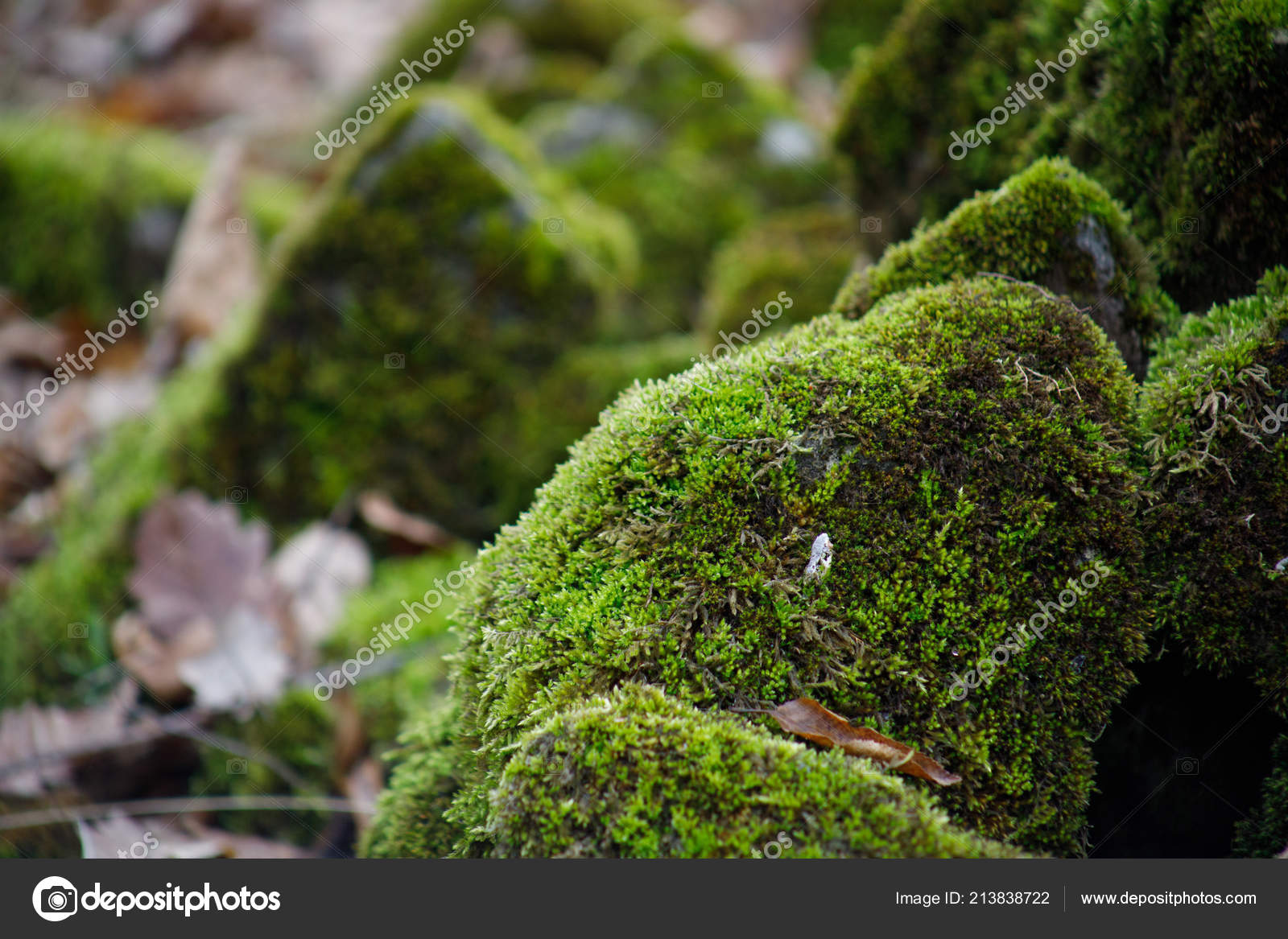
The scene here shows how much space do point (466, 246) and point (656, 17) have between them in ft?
16.1

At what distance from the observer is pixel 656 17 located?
7.87 m

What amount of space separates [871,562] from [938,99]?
2.66m

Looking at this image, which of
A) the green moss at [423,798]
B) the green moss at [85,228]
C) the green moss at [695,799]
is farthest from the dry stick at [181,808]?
the green moss at [85,228]

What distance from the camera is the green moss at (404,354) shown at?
4273 millimetres

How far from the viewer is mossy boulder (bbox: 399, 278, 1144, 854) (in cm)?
192

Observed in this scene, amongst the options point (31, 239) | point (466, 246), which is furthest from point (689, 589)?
point (31, 239)

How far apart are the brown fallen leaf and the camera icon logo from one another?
158cm

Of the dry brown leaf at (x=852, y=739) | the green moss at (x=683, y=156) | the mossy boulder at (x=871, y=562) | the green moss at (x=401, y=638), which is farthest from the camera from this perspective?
the green moss at (x=683, y=156)

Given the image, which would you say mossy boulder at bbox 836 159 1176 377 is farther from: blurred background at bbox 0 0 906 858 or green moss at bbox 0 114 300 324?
green moss at bbox 0 114 300 324

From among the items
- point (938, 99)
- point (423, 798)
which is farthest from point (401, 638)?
point (938, 99)

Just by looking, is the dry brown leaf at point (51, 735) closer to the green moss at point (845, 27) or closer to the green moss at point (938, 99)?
the green moss at point (938, 99)

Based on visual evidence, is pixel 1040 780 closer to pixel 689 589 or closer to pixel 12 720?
pixel 689 589

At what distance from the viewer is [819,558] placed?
200cm

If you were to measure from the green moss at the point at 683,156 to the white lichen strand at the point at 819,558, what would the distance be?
3643 mm
